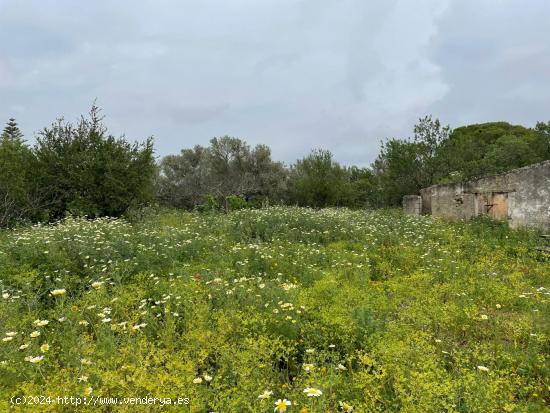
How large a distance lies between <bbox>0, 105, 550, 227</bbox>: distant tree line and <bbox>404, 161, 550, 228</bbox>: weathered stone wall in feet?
13.7

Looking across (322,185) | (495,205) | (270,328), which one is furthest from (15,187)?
(322,185)

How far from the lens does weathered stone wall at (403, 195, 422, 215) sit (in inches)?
680

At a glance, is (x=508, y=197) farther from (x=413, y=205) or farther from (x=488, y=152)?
(x=488, y=152)

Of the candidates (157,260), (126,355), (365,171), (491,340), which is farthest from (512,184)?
(365,171)

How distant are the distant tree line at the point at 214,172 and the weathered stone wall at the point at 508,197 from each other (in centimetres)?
418

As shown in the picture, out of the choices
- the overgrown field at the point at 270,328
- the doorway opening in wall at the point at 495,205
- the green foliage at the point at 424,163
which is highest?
the green foliage at the point at 424,163

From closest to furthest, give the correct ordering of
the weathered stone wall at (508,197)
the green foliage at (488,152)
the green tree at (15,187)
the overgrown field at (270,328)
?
the overgrown field at (270,328) < the weathered stone wall at (508,197) < the green tree at (15,187) < the green foliage at (488,152)

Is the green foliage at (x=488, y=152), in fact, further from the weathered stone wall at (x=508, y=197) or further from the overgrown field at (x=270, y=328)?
the overgrown field at (x=270, y=328)

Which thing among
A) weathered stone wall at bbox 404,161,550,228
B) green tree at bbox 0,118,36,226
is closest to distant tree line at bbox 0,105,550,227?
green tree at bbox 0,118,36,226

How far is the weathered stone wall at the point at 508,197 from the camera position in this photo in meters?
11.0

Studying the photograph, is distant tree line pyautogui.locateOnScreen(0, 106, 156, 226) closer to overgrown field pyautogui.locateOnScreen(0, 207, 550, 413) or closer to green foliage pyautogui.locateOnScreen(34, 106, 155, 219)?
green foliage pyautogui.locateOnScreen(34, 106, 155, 219)

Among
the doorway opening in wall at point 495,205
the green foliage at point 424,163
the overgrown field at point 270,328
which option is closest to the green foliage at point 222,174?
the green foliage at point 424,163

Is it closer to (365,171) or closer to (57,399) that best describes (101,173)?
(57,399)

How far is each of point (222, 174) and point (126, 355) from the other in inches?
1133
